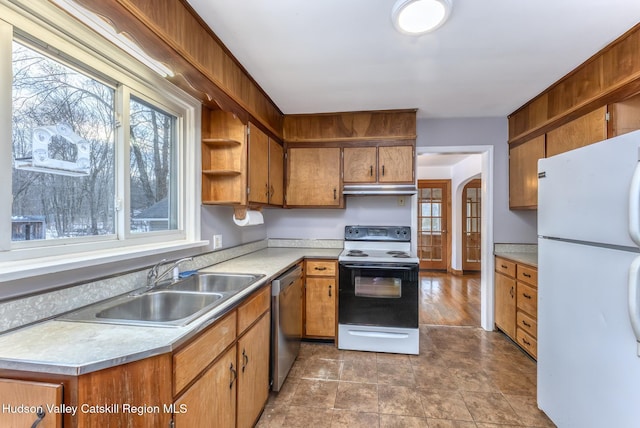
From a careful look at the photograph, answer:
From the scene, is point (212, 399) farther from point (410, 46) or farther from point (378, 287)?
point (410, 46)

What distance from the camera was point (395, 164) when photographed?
3.04 metres

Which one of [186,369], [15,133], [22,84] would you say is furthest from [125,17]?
[186,369]

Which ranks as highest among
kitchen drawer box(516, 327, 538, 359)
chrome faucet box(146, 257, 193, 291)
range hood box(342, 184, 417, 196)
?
range hood box(342, 184, 417, 196)

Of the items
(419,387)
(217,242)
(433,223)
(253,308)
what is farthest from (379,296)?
(433,223)

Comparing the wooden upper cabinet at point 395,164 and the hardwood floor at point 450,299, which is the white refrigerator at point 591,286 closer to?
the wooden upper cabinet at point 395,164

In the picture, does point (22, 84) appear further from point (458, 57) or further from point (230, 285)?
point (458, 57)

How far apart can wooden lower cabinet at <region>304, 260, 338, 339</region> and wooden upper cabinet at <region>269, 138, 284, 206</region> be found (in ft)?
2.38

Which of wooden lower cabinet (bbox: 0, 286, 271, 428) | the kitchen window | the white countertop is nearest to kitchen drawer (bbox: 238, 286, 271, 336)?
wooden lower cabinet (bbox: 0, 286, 271, 428)

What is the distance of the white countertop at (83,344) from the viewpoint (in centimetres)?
80

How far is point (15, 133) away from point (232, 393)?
4.61 feet

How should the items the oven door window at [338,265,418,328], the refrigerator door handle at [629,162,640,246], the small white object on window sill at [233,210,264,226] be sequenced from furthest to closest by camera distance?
the oven door window at [338,265,418,328] < the small white object on window sill at [233,210,264,226] < the refrigerator door handle at [629,162,640,246]

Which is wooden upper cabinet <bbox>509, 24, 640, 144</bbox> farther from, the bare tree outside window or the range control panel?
the bare tree outside window

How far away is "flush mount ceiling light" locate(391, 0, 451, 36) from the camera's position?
4.66 ft

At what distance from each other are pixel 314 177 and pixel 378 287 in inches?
52.0
